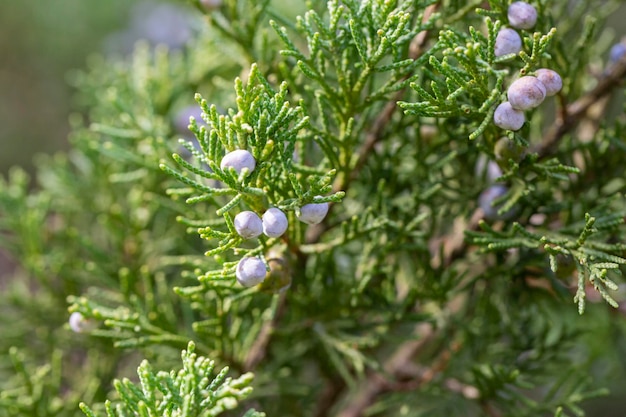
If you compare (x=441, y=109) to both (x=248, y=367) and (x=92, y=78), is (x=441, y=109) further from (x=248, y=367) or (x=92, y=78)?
(x=92, y=78)

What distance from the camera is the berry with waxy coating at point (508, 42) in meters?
0.71

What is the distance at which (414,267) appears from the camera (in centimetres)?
99

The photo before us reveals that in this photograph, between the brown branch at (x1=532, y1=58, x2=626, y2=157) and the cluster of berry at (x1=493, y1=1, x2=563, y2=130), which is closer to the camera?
the cluster of berry at (x1=493, y1=1, x2=563, y2=130)

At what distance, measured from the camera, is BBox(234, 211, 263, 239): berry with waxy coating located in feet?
2.12

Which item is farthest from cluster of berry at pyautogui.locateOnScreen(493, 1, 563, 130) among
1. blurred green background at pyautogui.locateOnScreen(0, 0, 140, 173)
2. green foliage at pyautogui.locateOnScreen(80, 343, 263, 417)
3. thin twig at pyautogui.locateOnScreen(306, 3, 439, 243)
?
blurred green background at pyautogui.locateOnScreen(0, 0, 140, 173)

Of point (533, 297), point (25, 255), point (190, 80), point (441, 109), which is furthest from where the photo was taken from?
point (190, 80)

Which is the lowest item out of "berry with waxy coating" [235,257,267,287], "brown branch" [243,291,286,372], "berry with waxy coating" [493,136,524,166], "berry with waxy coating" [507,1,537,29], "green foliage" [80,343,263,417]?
"brown branch" [243,291,286,372]

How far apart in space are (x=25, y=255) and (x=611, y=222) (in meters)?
1.02

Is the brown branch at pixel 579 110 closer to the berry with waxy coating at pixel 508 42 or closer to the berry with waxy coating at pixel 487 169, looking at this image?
the berry with waxy coating at pixel 487 169

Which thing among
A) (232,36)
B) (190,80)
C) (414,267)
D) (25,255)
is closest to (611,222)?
(414,267)

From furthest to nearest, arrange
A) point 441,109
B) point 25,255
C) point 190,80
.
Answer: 1. point 190,80
2. point 25,255
3. point 441,109

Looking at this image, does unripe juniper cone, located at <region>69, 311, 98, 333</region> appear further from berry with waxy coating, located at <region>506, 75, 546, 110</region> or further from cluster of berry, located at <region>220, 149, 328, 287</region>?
berry with waxy coating, located at <region>506, 75, 546, 110</region>

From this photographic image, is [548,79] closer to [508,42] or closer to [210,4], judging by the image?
[508,42]

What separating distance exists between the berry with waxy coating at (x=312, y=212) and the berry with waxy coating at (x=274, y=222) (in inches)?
1.0
